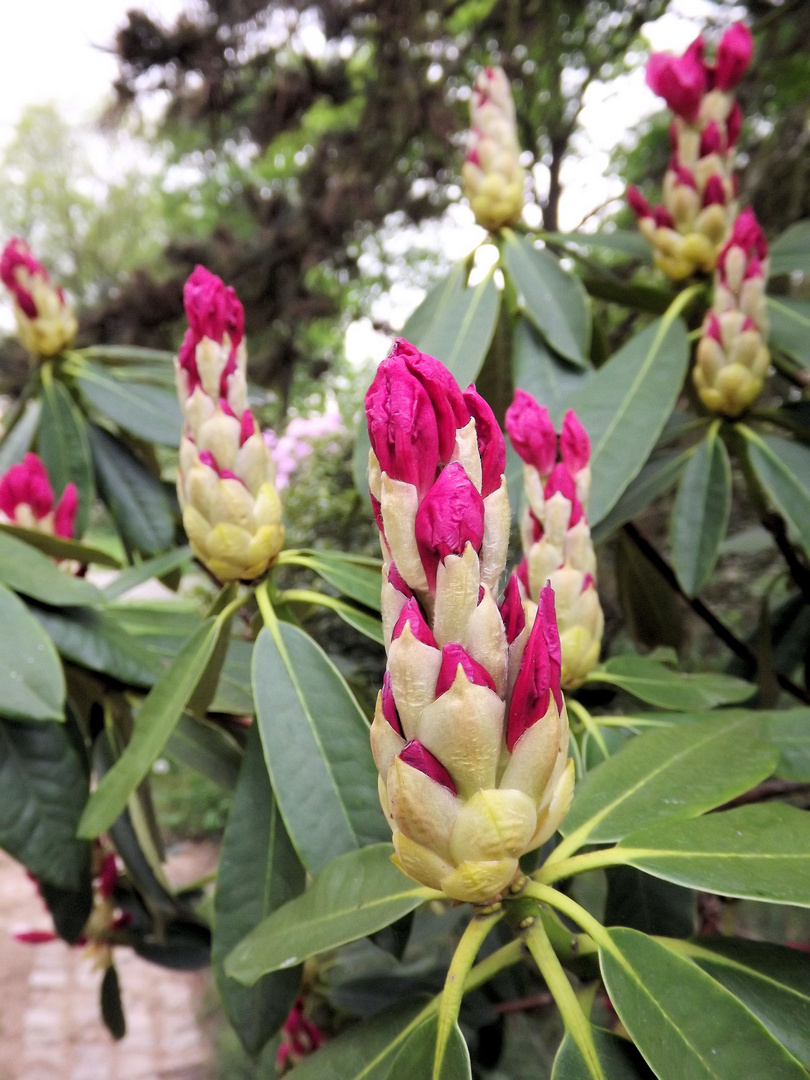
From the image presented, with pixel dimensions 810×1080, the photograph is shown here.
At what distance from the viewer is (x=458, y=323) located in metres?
1.04

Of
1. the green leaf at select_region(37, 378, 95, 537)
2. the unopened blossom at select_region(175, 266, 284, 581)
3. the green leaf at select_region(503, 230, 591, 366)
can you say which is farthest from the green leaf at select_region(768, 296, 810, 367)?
the green leaf at select_region(37, 378, 95, 537)

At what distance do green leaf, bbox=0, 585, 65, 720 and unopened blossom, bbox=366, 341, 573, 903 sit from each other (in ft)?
1.29

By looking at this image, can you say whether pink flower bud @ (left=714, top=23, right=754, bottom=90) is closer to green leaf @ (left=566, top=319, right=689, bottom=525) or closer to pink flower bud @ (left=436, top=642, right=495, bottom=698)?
green leaf @ (left=566, top=319, right=689, bottom=525)

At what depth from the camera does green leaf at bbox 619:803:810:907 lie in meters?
0.42

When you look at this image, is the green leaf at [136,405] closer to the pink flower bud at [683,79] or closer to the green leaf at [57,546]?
the green leaf at [57,546]

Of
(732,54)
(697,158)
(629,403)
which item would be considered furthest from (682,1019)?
(732,54)

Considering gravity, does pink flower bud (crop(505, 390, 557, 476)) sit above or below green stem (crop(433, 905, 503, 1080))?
above

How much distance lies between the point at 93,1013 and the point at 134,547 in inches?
106

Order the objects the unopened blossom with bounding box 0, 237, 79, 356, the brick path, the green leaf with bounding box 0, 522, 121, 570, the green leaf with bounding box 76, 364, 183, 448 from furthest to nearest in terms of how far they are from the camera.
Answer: the brick path
the unopened blossom with bounding box 0, 237, 79, 356
the green leaf with bounding box 76, 364, 183, 448
the green leaf with bounding box 0, 522, 121, 570

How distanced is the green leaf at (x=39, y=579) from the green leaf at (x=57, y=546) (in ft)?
→ 0.26

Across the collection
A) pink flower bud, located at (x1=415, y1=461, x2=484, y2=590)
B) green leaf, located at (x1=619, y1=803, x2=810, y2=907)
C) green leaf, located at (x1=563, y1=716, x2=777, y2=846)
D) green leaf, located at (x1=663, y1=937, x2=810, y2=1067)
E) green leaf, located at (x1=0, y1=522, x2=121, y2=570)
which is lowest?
green leaf, located at (x1=663, y1=937, x2=810, y2=1067)

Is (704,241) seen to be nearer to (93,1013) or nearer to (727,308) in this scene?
(727,308)

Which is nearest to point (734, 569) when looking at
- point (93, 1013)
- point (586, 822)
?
point (586, 822)

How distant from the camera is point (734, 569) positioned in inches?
114
